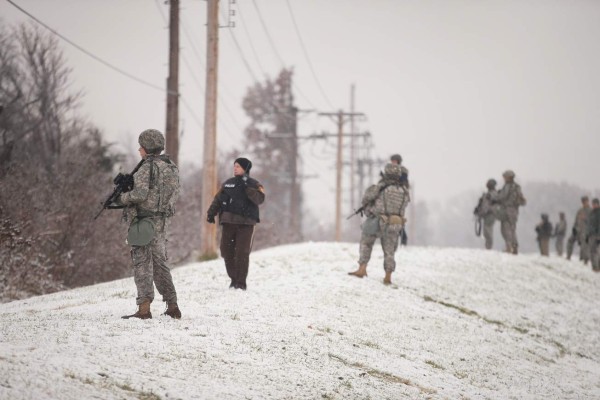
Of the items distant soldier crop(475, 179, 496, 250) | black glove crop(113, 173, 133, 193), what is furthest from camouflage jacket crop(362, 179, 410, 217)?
distant soldier crop(475, 179, 496, 250)

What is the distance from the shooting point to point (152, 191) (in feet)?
27.2

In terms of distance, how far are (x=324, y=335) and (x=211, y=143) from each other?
9410 millimetres

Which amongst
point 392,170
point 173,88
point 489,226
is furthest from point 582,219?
point 173,88

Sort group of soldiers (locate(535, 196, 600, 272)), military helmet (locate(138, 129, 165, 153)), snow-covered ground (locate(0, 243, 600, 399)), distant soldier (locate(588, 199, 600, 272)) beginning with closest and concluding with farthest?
snow-covered ground (locate(0, 243, 600, 399)), military helmet (locate(138, 129, 165, 153)), distant soldier (locate(588, 199, 600, 272)), group of soldiers (locate(535, 196, 600, 272))

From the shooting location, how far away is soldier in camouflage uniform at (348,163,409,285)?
13.6 metres

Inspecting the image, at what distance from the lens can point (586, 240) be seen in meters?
22.8

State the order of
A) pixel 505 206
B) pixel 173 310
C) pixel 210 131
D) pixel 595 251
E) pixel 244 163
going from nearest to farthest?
1. pixel 173 310
2. pixel 244 163
3. pixel 210 131
4. pixel 505 206
5. pixel 595 251

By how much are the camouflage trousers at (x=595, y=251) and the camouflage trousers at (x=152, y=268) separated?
16971mm

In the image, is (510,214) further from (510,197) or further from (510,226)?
(510,197)

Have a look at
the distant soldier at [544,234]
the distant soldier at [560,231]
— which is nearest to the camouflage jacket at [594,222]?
the distant soldier at [544,234]

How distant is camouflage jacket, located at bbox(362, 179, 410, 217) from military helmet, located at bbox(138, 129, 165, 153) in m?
6.15

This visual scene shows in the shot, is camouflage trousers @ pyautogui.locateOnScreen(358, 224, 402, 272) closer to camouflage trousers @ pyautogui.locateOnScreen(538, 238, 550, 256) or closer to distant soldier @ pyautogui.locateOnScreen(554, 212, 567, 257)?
camouflage trousers @ pyautogui.locateOnScreen(538, 238, 550, 256)

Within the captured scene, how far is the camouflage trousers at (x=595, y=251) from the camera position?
70.6 feet

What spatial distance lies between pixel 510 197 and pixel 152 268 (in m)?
15.9
